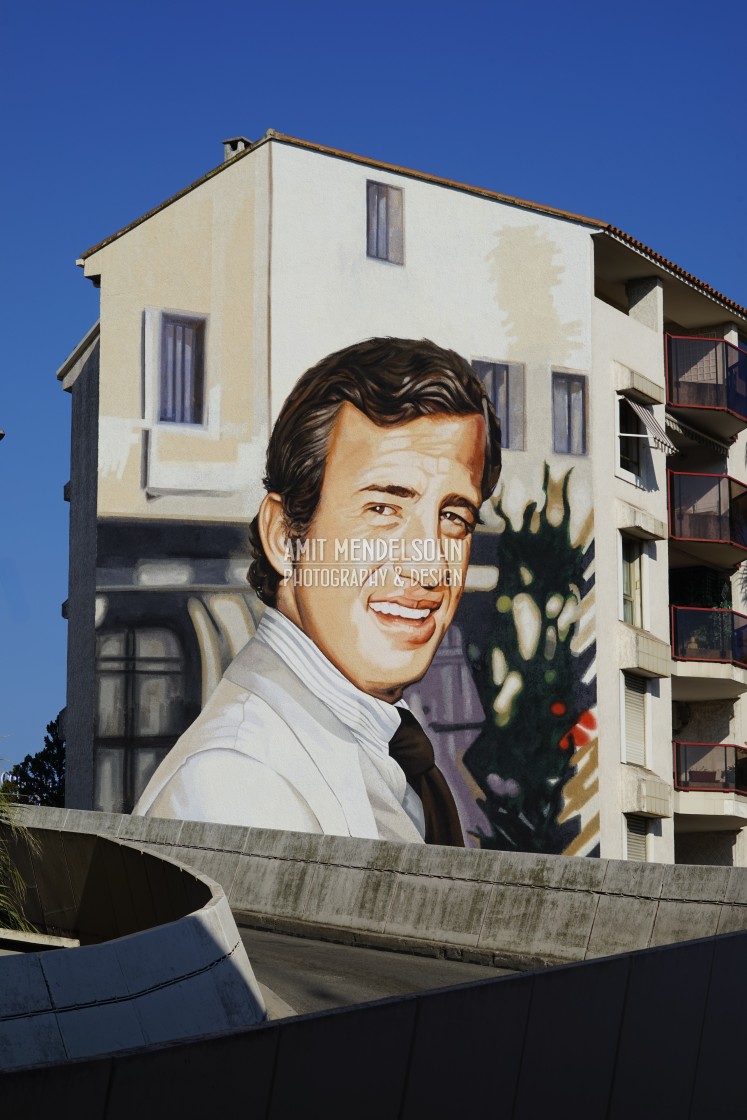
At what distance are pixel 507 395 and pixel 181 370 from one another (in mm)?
6525

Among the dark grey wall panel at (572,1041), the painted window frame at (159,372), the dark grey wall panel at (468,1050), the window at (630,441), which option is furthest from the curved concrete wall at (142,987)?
the window at (630,441)

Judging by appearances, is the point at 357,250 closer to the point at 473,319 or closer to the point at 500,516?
the point at 473,319

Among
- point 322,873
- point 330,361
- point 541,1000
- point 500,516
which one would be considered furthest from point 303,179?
point 541,1000

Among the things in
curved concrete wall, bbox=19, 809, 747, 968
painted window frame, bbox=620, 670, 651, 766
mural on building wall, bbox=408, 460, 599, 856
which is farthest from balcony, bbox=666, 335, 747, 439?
curved concrete wall, bbox=19, 809, 747, 968

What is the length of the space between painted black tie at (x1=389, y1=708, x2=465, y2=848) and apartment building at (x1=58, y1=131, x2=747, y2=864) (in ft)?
0.94

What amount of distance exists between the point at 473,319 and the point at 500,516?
158 inches

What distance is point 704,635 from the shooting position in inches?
1502

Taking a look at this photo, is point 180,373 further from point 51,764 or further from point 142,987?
point 51,764

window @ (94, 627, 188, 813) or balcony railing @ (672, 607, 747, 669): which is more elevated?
balcony railing @ (672, 607, 747, 669)

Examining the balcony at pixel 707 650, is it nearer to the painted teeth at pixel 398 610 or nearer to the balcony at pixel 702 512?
the balcony at pixel 702 512

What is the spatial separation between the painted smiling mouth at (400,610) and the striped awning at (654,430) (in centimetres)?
676

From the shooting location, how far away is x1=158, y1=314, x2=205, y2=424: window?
32375 mm

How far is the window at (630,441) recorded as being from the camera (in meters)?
36.3

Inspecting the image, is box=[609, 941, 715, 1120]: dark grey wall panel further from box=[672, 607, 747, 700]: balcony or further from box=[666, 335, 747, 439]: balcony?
box=[666, 335, 747, 439]: balcony
